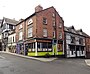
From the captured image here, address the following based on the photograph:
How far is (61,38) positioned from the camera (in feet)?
119

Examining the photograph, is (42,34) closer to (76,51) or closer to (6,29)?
(76,51)

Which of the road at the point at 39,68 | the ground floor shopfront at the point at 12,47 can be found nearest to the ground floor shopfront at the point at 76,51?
the ground floor shopfront at the point at 12,47

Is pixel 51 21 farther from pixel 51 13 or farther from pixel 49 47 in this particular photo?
pixel 49 47

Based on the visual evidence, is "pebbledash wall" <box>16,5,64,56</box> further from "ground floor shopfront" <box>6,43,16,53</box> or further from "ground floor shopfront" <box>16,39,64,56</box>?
"ground floor shopfront" <box>6,43,16,53</box>

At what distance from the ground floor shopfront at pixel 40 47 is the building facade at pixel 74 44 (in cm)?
388

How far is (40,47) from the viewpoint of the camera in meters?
30.4

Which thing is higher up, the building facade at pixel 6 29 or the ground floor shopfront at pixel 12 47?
the building facade at pixel 6 29

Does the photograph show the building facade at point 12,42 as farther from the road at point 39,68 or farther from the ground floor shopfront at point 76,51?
the road at point 39,68

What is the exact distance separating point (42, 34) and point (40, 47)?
2.85 metres

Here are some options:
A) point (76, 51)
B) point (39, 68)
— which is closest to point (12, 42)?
point (76, 51)

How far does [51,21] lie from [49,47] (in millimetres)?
6039

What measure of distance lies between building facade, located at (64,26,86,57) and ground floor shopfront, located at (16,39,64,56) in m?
3.88

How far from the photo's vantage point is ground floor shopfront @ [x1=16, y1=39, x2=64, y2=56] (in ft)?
98.8

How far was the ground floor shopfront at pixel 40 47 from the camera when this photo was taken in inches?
1186
